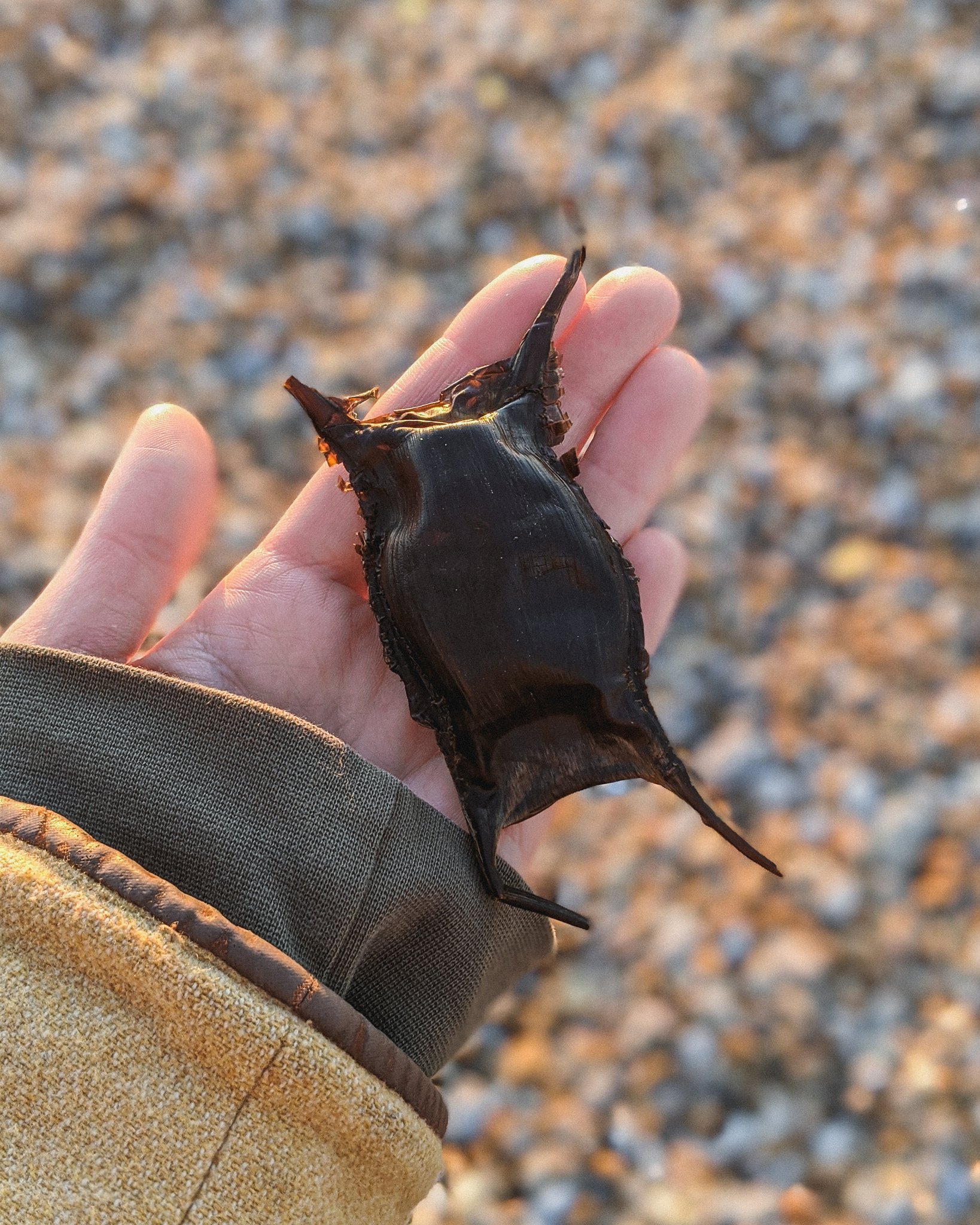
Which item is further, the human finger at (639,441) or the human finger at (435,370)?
the human finger at (639,441)

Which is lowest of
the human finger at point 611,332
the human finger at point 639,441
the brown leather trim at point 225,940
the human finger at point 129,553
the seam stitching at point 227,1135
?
the seam stitching at point 227,1135

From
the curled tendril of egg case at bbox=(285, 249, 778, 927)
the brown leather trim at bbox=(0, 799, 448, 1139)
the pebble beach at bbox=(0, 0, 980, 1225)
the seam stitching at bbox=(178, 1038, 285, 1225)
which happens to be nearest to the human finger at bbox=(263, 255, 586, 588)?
the curled tendril of egg case at bbox=(285, 249, 778, 927)

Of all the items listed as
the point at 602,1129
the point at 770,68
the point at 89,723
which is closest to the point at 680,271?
the point at 770,68

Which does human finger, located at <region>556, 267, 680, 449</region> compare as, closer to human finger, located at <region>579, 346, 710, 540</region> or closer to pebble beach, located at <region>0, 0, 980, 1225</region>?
human finger, located at <region>579, 346, 710, 540</region>

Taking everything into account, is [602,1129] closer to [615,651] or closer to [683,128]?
[615,651]

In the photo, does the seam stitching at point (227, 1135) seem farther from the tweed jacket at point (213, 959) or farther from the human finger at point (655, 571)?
the human finger at point (655, 571)

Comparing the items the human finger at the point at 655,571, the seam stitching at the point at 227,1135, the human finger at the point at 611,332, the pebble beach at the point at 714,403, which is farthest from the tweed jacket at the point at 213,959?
the human finger at the point at 611,332

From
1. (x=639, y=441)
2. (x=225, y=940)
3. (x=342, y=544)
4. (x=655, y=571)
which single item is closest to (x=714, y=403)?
(x=639, y=441)
